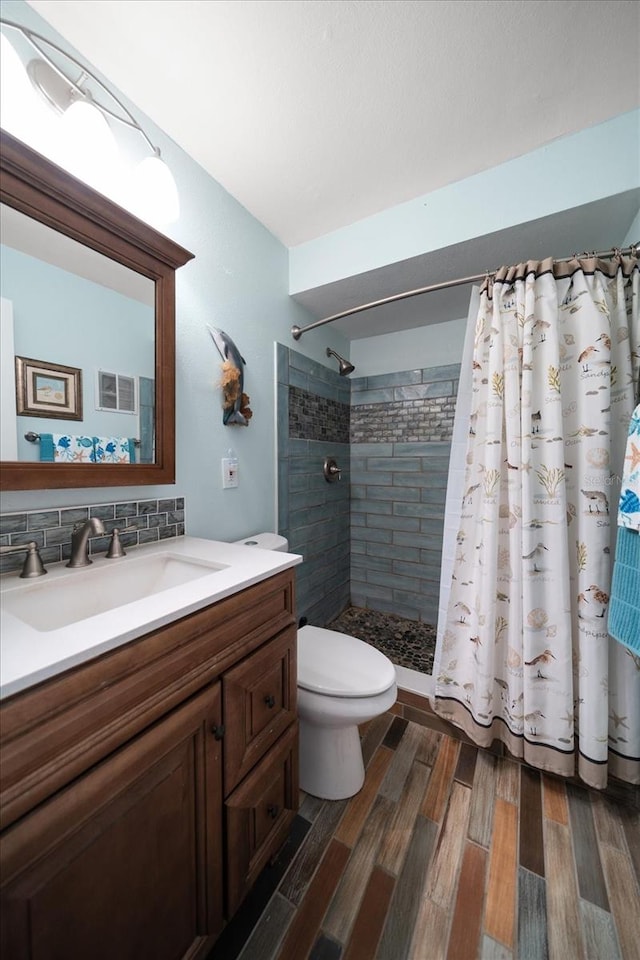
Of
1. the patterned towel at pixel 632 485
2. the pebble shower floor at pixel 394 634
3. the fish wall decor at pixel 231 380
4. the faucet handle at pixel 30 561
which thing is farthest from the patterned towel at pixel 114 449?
the pebble shower floor at pixel 394 634

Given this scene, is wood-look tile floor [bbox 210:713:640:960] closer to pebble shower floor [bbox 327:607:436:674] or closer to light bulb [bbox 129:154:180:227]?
pebble shower floor [bbox 327:607:436:674]

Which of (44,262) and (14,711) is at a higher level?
(44,262)

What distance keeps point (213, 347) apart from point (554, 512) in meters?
1.49

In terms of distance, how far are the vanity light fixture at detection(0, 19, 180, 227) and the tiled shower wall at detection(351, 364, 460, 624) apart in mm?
1804

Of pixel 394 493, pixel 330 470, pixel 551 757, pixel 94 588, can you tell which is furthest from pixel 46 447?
pixel 394 493

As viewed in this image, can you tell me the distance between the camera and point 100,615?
62 cm

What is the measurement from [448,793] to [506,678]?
1.54 ft

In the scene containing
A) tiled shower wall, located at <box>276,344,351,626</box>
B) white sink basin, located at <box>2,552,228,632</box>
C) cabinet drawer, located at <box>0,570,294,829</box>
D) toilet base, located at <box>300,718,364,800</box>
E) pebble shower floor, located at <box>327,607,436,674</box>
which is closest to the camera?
cabinet drawer, located at <box>0,570,294,829</box>

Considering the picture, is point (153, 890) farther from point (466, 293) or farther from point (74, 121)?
point (466, 293)

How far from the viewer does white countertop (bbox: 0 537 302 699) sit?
1.61ft

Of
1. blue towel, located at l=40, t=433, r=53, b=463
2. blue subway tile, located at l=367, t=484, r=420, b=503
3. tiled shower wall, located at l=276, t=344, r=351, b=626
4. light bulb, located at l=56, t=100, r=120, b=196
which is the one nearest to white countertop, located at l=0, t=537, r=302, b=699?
blue towel, located at l=40, t=433, r=53, b=463

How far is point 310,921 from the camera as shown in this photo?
0.87 meters

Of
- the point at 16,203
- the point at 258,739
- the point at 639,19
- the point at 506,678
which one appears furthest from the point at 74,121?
the point at 506,678

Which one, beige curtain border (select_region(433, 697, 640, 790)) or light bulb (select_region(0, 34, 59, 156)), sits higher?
light bulb (select_region(0, 34, 59, 156))
